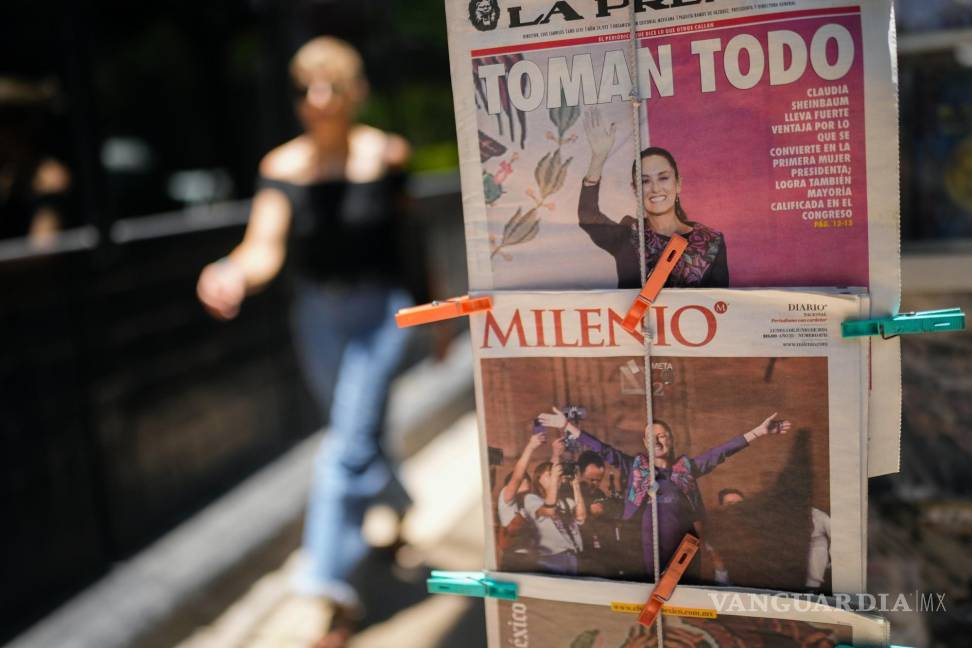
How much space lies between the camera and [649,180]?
52.7 inches

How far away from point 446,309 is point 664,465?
0.40 m

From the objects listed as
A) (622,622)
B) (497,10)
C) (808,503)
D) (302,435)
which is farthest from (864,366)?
(302,435)

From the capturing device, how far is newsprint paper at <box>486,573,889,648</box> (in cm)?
134

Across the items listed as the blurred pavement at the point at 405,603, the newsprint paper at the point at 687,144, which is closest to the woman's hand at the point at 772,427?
the newsprint paper at the point at 687,144

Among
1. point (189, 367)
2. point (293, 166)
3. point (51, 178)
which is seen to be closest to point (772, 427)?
point (293, 166)

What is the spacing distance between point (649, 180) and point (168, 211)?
3.30 meters

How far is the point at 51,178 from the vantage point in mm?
3520

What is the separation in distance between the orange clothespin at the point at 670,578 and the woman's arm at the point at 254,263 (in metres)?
1.67

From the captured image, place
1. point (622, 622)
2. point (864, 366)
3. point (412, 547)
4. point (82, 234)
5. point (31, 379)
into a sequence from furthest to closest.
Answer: point (412, 547) → point (82, 234) → point (31, 379) → point (622, 622) → point (864, 366)

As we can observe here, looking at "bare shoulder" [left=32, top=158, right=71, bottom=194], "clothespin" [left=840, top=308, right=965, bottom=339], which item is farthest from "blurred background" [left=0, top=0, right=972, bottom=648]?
"clothespin" [left=840, top=308, right=965, bottom=339]

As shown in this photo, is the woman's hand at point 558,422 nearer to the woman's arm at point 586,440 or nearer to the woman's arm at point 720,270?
the woman's arm at point 586,440

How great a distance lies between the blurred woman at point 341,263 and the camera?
131 inches

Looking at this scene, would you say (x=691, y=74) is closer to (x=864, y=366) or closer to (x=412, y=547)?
(x=864, y=366)

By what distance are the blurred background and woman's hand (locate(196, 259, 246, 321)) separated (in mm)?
822
